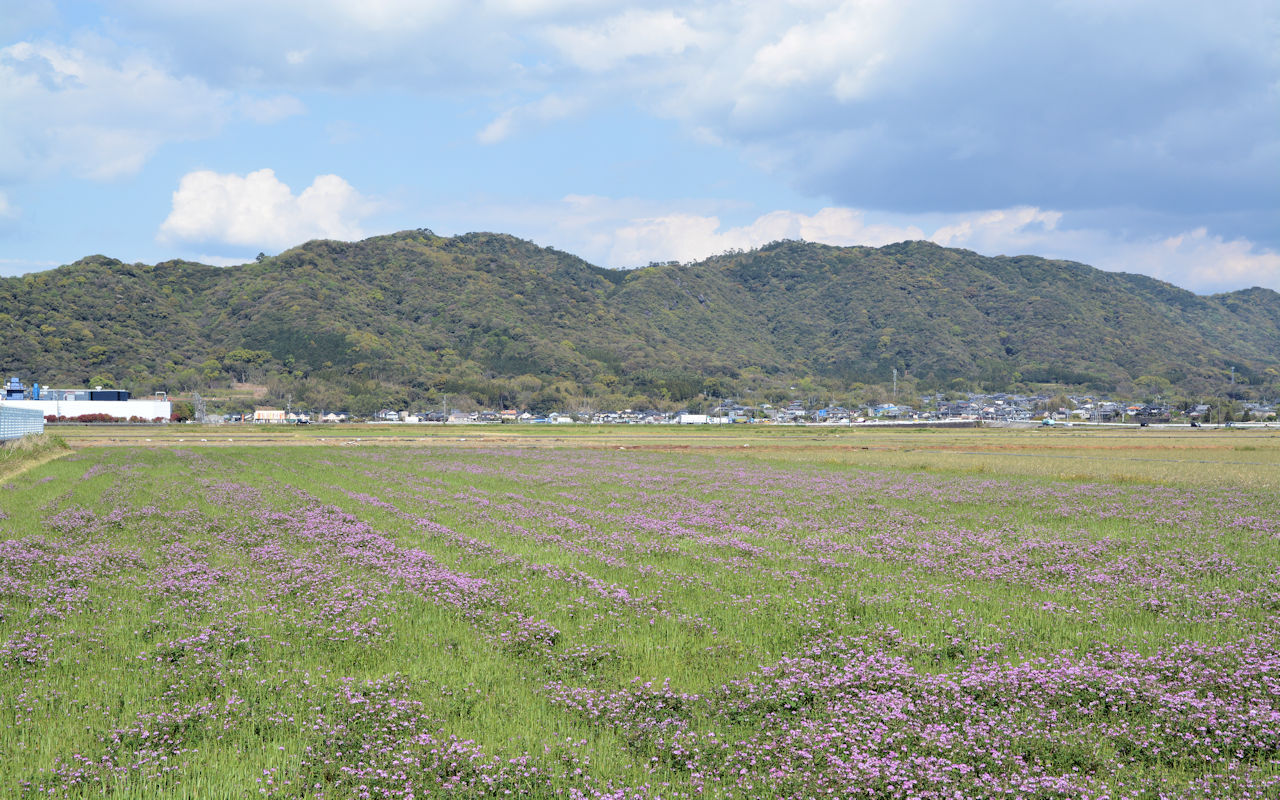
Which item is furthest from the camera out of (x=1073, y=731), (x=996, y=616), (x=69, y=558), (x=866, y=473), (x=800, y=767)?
(x=866, y=473)

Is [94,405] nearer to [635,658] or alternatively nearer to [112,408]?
[112,408]

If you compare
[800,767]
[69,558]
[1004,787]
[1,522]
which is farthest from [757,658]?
[1,522]

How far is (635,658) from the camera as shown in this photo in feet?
31.5

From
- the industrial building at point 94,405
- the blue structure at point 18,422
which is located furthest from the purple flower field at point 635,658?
the industrial building at point 94,405

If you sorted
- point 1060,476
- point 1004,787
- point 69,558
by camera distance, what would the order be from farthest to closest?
point 1060,476 → point 69,558 → point 1004,787

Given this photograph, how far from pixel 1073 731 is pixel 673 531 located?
12.5 metres

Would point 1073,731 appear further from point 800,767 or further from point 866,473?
point 866,473

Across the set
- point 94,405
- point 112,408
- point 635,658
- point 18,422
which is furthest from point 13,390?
point 635,658

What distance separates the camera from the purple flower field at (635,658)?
658 centimetres

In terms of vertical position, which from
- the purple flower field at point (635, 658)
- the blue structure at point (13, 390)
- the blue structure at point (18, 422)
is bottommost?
the purple flower field at point (635, 658)

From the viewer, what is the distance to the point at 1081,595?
12.6 metres

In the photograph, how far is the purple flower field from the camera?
658 centimetres

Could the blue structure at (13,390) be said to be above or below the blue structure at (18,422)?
above

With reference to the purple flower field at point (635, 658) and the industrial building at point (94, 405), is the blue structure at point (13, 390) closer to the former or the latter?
the industrial building at point (94, 405)
